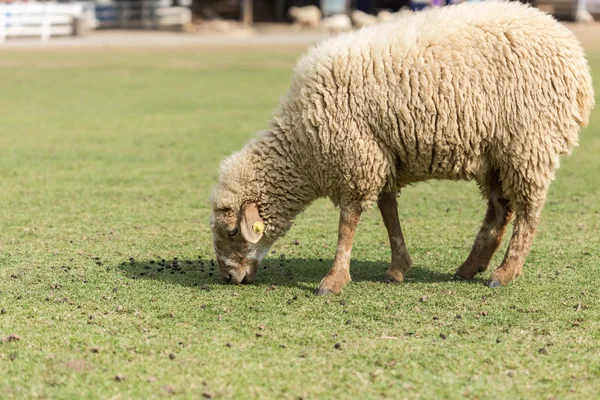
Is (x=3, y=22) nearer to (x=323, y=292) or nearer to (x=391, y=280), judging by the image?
(x=391, y=280)

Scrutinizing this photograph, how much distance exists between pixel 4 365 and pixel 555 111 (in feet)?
13.4

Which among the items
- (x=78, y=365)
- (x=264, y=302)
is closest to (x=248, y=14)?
(x=264, y=302)

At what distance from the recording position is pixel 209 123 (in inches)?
637

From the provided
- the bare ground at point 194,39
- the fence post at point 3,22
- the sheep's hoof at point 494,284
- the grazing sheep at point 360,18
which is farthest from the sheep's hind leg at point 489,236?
the grazing sheep at point 360,18

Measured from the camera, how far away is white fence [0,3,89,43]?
36.7m

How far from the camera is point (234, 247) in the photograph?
22.7 feet

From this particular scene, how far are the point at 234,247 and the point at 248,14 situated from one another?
132 ft

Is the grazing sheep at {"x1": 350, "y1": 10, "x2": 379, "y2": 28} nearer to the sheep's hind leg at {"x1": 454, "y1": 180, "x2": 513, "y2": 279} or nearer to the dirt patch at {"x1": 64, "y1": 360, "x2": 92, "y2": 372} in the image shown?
the sheep's hind leg at {"x1": 454, "y1": 180, "x2": 513, "y2": 279}

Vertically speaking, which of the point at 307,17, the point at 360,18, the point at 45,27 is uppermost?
the point at 360,18

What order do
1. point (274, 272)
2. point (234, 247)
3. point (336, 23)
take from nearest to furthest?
point (234, 247) → point (274, 272) → point (336, 23)

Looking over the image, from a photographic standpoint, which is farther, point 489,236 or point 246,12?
point 246,12

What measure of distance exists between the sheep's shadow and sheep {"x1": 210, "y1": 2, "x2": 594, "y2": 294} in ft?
0.69

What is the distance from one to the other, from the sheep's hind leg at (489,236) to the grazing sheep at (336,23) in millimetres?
37059

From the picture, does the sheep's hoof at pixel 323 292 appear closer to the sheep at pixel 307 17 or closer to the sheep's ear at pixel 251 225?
the sheep's ear at pixel 251 225
